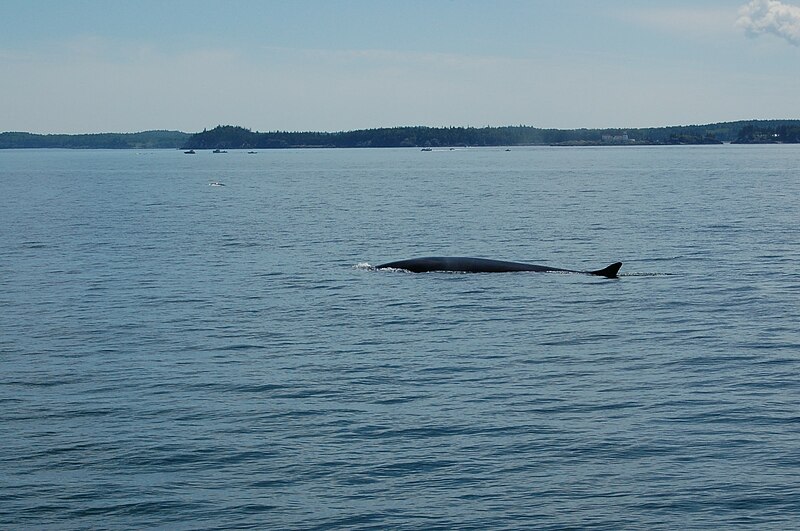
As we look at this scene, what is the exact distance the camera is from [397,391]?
25.1 m

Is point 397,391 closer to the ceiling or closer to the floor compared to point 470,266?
closer to the floor

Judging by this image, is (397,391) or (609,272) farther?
(609,272)

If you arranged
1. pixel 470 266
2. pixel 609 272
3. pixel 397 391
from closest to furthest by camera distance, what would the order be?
1. pixel 397 391
2. pixel 609 272
3. pixel 470 266

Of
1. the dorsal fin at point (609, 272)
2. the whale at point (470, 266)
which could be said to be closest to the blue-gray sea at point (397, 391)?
the dorsal fin at point (609, 272)

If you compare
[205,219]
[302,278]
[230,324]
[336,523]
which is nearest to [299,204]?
[205,219]

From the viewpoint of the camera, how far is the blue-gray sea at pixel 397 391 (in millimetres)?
18062

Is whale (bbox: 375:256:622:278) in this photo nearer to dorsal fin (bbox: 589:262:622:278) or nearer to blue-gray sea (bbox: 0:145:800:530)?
dorsal fin (bbox: 589:262:622:278)

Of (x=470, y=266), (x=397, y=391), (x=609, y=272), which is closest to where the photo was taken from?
(x=397, y=391)

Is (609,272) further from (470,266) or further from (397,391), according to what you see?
(397,391)

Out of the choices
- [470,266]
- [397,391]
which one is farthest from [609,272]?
[397,391]

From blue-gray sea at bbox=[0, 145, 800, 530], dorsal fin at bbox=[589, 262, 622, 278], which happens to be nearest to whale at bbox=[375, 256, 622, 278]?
dorsal fin at bbox=[589, 262, 622, 278]

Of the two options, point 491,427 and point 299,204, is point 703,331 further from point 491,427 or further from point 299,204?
point 299,204

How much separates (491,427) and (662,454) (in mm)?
3428

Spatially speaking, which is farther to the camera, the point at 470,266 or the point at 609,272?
the point at 470,266
